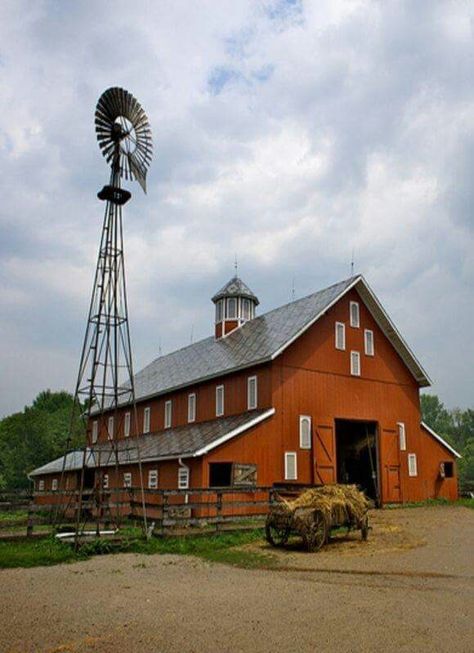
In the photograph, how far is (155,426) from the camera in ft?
114

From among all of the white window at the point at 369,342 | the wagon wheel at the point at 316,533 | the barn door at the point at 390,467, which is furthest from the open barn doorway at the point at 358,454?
the wagon wheel at the point at 316,533

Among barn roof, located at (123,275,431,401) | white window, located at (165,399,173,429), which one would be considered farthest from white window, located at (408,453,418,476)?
white window, located at (165,399,173,429)

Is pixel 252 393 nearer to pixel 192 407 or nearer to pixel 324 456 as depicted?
pixel 324 456

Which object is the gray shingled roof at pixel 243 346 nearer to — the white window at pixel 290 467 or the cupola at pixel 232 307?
the cupola at pixel 232 307

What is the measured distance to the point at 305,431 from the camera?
25.4 metres

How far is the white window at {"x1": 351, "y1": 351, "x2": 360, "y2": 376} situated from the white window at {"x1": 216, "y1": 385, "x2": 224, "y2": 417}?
5.73m

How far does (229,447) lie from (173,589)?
12.4 metres

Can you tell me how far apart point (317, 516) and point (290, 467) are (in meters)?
9.32

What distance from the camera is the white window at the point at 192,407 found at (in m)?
30.8

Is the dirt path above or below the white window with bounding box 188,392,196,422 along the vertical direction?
below

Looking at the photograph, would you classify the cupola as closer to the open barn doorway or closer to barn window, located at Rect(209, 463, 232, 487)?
the open barn doorway

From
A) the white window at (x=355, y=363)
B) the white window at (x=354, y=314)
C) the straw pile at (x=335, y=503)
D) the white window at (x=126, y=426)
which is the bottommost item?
the straw pile at (x=335, y=503)

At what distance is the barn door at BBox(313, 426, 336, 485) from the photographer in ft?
83.0

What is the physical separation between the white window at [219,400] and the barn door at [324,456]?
15.2 feet
